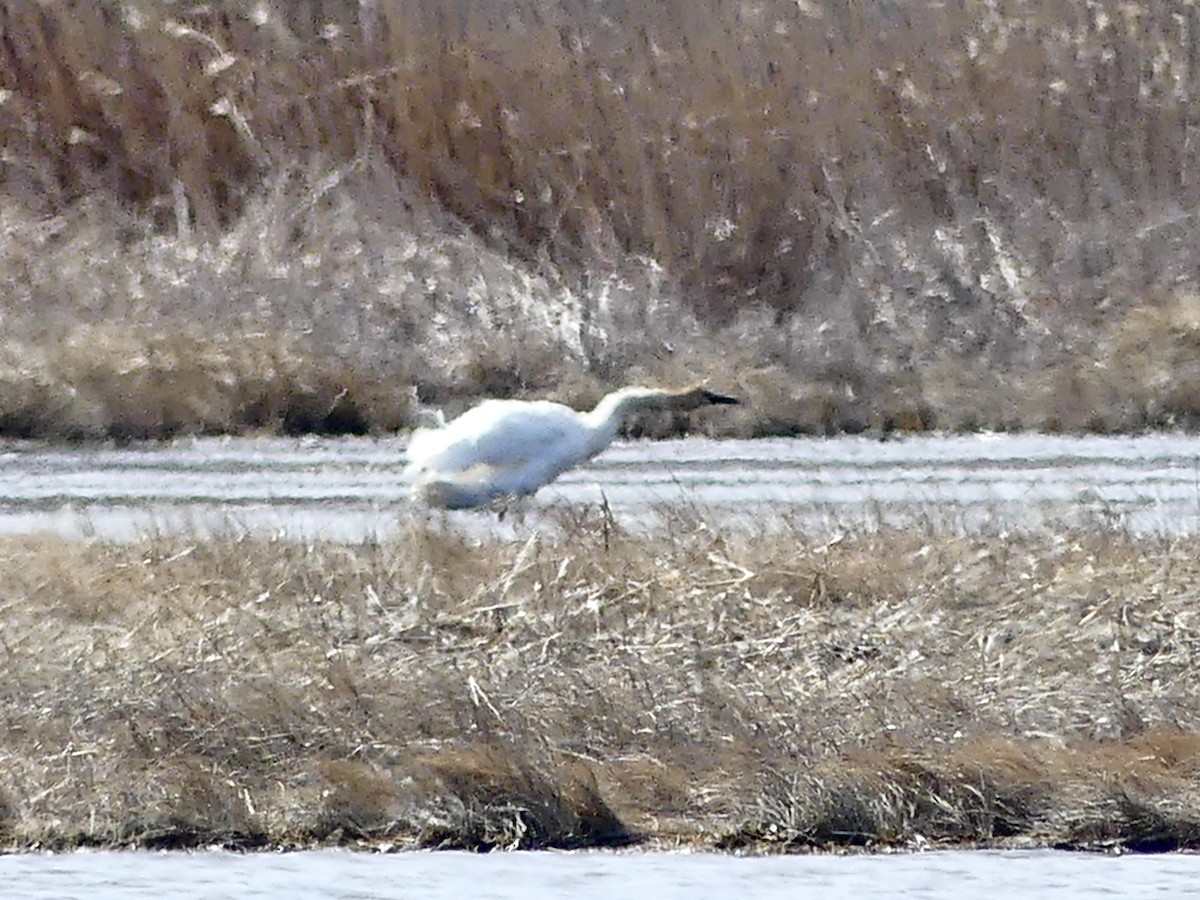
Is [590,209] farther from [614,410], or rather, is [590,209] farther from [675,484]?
[614,410]

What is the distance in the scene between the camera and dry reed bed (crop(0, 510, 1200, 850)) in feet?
16.7

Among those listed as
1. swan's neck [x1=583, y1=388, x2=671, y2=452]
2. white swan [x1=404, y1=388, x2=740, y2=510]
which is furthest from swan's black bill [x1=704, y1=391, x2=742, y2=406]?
white swan [x1=404, y1=388, x2=740, y2=510]

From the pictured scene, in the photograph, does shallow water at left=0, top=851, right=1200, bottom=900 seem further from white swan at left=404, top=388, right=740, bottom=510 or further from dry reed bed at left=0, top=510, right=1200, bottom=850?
white swan at left=404, top=388, right=740, bottom=510

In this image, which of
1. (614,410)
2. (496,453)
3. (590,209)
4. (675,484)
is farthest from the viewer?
(590,209)

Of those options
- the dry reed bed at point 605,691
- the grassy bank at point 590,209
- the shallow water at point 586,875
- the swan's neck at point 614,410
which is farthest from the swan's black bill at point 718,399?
the shallow water at point 586,875

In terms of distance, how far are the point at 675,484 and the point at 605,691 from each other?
3963 mm

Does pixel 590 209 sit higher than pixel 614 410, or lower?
lower

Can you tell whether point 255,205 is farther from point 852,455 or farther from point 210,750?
point 210,750

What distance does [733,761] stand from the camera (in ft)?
17.6

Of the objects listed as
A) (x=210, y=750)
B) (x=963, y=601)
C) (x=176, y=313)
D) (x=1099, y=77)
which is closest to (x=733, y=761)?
(x=210, y=750)

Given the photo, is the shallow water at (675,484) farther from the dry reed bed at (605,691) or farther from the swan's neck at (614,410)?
the dry reed bed at (605,691)

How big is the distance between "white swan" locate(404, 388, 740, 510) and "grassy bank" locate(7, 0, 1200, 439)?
2.59m

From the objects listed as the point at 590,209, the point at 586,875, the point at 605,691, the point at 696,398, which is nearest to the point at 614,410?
the point at 696,398

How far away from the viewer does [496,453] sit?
28.2 feet
